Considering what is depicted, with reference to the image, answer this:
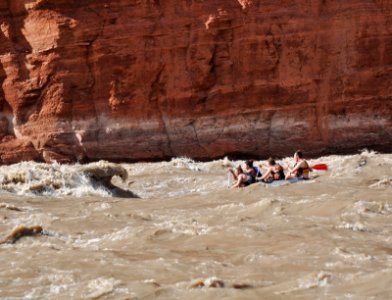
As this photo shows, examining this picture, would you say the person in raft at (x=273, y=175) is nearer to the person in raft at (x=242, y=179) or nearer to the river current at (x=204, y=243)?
the person in raft at (x=242, y=179)

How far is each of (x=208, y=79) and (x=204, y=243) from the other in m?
14.0

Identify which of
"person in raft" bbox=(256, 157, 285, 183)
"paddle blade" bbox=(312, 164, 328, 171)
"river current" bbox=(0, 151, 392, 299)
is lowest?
"paddle blade" bbox=(312, 164, 328, 171)

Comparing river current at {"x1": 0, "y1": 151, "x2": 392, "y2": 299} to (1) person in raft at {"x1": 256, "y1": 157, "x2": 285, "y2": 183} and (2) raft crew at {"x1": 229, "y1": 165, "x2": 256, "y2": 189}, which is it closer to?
(2) raft crew at {"x1": 229, "y1": 165, "x2": 256, "y2": 189}

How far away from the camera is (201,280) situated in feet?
23.0


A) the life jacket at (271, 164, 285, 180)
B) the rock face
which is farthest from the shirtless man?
the rock face

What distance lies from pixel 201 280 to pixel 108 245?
2277mm

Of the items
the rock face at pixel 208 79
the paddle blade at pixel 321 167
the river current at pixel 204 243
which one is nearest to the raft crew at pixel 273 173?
the river current at pixel 204 243

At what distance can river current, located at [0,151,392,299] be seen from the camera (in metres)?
6.89

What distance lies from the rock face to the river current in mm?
6974

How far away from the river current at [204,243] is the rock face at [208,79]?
6974 millimetres

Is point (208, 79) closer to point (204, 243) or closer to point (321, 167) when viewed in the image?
point (321, 167)

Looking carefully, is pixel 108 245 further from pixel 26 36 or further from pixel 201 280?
pixel 26 36

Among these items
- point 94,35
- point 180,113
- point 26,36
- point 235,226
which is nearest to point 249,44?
point 180,113

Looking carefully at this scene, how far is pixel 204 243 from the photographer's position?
8.87 metres
